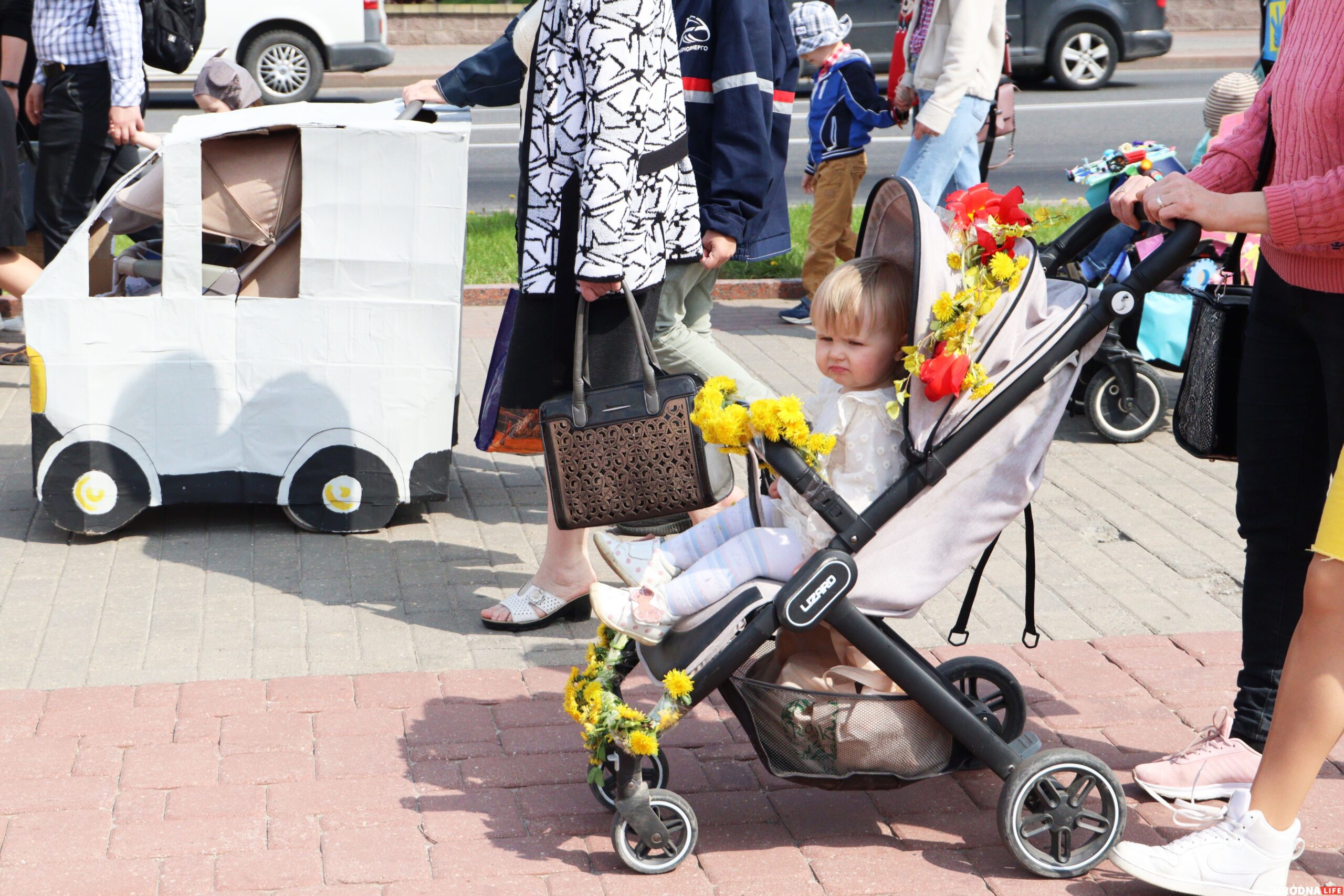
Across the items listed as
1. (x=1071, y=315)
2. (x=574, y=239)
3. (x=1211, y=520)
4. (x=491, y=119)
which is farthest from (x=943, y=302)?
(x=491, y=119)

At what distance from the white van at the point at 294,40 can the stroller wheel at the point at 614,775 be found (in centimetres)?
1456

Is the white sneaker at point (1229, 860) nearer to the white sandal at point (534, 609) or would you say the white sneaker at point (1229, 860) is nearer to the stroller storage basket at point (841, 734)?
the stroller storage basket at point (841, 734)

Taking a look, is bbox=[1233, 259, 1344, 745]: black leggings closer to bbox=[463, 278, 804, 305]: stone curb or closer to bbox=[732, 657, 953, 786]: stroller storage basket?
bbox=[732, 657, 953, 786]: stroller storage basket

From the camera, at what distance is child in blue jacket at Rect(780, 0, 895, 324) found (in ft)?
25.4

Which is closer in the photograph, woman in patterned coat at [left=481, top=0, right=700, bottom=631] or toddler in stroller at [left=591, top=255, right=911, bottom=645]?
toddler in stroller at [left=591, top=255, right=911, bottom=645]

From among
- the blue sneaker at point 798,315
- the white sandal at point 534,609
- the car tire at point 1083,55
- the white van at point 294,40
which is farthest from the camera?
the car tire at point 1083,55

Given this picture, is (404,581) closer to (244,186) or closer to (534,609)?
(534,609)

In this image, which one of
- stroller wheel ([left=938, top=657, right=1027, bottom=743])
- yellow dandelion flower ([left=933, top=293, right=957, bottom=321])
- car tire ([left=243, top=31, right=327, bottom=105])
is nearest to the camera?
yellow dandelion flower ([left=933, top=293, right=957, bottom=321])

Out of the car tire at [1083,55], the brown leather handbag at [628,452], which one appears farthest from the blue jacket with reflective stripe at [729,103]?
the car tire at [1083,55]

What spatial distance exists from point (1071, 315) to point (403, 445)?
264cm

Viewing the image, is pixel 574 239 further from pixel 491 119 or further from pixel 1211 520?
pixel 491 119

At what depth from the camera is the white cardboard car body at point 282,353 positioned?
15.3 ft

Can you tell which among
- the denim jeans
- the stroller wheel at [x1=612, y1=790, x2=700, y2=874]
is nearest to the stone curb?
the denim jeans

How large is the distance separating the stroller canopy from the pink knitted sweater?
1.37ft
